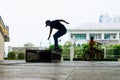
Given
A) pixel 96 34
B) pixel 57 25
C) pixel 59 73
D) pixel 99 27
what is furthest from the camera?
pixel 99 27

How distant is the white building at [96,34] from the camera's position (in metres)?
109

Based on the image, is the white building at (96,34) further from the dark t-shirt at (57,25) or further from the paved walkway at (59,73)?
the paved walkway at (59,73)

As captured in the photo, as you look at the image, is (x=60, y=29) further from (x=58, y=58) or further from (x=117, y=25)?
(x=117, y=25)

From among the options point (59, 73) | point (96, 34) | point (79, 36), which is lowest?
point (59, 73)

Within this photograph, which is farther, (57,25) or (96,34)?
(96,34)

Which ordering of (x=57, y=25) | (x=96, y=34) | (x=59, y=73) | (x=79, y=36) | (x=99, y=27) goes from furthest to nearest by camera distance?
(x=99, y=27)
(x=96, y=34)
(x=79, y=36)
(x=57, y=25)
(x=59, y=73)

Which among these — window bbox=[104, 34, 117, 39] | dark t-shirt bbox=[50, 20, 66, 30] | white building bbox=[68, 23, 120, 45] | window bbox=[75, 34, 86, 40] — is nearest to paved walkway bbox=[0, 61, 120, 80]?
dark t-shirt bbox=[50, 20, 66, 30]

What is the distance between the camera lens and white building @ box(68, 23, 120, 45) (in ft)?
357

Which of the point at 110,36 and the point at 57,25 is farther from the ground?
the point at 110,36

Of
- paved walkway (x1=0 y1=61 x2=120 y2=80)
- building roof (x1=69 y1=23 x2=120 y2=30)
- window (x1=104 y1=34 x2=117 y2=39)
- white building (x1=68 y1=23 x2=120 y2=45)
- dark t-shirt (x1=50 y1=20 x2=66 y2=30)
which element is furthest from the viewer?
window (x1=104 y1=34 x2=117 y2=39)

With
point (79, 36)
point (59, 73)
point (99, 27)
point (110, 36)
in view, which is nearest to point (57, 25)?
point (59, 73)

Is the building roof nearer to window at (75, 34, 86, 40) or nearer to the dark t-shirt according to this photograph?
window at (75, 34, 86, 40)

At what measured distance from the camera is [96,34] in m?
110

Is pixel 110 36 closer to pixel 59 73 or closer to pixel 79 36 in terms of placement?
pixel 79 36
